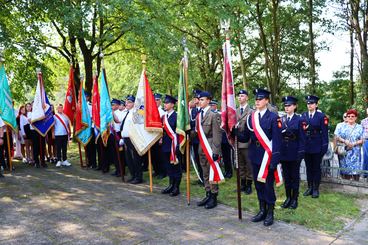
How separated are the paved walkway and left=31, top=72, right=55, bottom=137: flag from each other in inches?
91.5

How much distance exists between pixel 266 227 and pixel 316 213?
3.64 ft

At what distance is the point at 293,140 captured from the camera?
20.1ft

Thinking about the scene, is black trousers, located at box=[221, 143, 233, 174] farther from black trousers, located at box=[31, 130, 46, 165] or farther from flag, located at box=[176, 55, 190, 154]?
black trousers, located at box=[31, 130, 46, 165]

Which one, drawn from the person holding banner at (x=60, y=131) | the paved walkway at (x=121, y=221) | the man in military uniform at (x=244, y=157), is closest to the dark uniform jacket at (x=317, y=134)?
the man in military uniform at (x=244, y=157)

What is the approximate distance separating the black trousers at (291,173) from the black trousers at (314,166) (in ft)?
2.73

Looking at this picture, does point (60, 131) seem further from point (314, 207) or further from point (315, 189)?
Answer: point (314, 207)

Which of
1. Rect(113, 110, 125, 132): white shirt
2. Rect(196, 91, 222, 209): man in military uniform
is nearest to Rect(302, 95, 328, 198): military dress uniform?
Rect(196, 91, 222, 209): man in military uniform

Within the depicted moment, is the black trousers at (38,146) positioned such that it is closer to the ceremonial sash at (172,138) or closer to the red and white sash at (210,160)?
the ceremonial sash at (172,138)

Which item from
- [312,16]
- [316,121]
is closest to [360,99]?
[312,16]

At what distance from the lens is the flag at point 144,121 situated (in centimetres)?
721

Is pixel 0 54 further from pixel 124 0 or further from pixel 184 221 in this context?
pixel 184 221

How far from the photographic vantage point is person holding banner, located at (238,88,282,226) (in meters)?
5.20

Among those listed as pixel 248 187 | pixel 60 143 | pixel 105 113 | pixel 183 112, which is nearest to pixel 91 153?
pixel 60 143

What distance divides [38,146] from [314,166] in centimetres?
722
